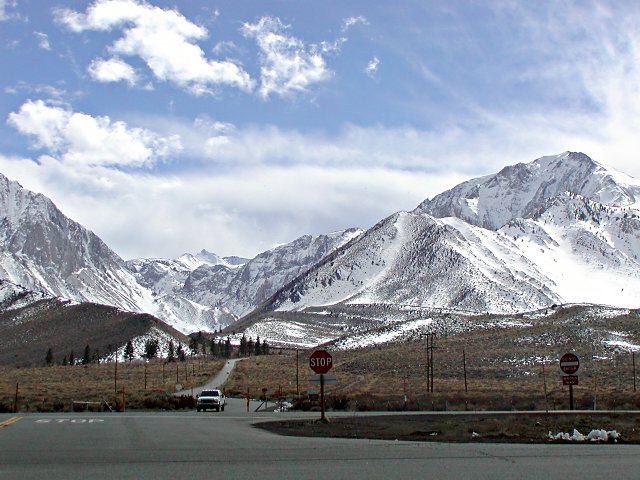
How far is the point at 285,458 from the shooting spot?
15945 mm

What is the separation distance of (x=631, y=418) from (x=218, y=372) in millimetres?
90651

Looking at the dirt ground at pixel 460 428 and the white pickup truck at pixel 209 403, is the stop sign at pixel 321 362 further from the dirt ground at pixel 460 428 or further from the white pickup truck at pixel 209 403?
the white pickup truck at pixel 209 403

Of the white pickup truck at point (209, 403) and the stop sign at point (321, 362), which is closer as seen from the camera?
the stop sign at point (321, 362)

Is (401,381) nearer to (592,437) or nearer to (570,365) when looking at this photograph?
(570,365)

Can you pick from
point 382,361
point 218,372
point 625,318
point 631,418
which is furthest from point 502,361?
point 631,418

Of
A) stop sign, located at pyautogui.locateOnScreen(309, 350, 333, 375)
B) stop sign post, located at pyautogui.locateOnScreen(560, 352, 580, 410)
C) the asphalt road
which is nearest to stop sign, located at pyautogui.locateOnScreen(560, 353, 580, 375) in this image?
stop sign post, located at pyautogui.locateOnScreen(560, 352, 580, 410)

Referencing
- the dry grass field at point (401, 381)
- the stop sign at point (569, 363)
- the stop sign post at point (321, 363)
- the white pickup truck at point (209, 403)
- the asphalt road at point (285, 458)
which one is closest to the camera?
the asphalt road at point (285, 458)

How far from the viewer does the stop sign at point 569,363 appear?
96.7 ft

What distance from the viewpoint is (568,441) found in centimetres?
1975


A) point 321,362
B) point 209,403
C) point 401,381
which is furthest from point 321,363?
point 401,381

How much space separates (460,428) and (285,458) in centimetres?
923

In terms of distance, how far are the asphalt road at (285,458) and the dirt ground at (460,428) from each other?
5.21ft

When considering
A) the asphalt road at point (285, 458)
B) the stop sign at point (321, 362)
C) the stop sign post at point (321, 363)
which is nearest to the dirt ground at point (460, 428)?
the stop sign post at point (321, 363)

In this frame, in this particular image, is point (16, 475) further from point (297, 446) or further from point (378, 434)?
point (378, 434)
